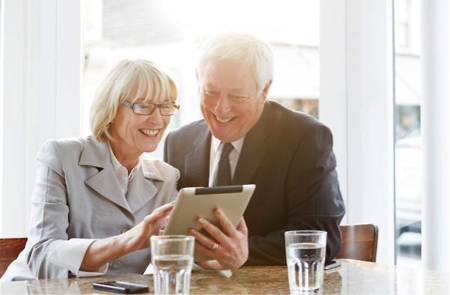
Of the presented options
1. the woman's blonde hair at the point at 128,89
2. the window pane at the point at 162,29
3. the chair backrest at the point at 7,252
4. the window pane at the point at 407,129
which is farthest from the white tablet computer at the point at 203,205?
the window pane at the point at 407,129

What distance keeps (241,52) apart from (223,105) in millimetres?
169

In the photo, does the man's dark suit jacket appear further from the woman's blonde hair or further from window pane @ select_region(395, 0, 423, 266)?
window pane @ select_region(395, 0, 423, 266)

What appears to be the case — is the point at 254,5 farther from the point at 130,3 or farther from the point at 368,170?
the point at 368,170

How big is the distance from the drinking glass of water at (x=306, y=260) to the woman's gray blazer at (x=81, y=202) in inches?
26.3

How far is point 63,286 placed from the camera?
5.91ft

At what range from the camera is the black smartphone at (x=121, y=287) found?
1.72 metres

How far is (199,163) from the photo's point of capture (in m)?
2.32

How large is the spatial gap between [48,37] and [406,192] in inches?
58.5

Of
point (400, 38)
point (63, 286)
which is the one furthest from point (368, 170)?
point (63, 286)

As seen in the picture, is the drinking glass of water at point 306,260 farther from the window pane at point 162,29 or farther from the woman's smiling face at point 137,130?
the window pane at point 162,29

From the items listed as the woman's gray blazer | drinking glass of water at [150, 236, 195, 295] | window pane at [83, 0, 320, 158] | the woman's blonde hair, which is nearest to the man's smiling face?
the woman's blonde hair

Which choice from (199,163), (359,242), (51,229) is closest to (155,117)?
(199,163)

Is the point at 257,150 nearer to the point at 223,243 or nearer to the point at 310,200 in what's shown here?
the point at 310,200

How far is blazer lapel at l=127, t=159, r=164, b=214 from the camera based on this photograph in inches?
89.4
